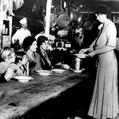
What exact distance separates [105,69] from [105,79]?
170mm

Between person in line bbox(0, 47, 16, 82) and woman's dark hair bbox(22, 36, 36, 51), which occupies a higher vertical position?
woman's dark hair bbox(22, 36, 36, 51)

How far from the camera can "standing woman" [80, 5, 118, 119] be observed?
3395mm

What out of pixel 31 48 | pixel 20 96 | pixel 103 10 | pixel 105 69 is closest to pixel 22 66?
pixel 31 48

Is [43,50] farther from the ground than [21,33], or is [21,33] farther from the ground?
[21,33]

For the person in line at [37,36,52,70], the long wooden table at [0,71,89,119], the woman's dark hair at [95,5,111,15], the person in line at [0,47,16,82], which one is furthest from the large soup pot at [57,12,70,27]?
the long wooden table at [0,71,89,119]

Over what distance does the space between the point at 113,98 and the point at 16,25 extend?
7.59 ft

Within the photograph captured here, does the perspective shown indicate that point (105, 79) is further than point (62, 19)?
No

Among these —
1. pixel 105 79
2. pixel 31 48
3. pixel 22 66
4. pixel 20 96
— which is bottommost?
pixel 105 79

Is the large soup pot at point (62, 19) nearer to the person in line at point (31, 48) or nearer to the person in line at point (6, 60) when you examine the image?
the person in line at point (31, 48)

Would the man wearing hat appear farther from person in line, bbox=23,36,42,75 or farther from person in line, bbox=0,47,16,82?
person in line, bbox=0,47,16,82

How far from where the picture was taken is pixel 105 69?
3459 mm

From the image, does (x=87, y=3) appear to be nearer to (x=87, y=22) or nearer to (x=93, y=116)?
(x=87, y=22)

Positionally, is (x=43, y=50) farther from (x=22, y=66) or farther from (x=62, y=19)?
(x=62, y=19)

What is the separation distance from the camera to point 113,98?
3582 mm
